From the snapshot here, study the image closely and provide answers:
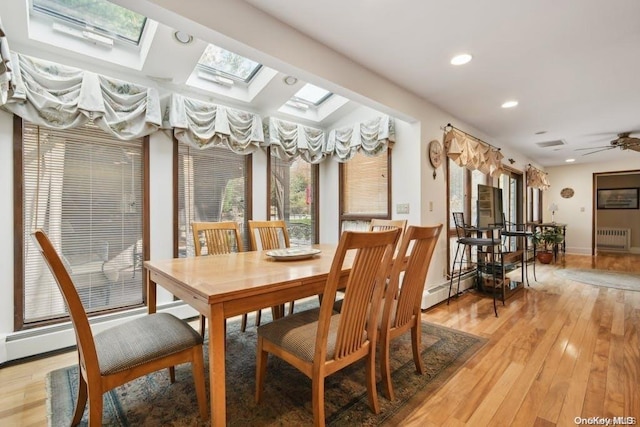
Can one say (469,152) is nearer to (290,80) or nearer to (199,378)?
(290,80)

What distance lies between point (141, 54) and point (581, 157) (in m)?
8.49

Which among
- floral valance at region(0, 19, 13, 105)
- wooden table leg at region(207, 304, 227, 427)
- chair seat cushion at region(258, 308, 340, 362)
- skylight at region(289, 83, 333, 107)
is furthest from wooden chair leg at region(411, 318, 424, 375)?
skylight at region(289, 83, 333, 107)

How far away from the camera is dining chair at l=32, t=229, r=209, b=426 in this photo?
1.15 meters

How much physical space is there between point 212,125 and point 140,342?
2253 mm

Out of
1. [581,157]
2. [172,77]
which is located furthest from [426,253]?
[581,157]

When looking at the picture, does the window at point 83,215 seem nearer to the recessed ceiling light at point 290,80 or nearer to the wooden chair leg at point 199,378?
the recessed ceiling light at point 290,80

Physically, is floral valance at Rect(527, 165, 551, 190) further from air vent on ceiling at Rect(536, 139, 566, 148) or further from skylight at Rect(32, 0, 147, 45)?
skylight at Rect(32, 0, 147, 45)

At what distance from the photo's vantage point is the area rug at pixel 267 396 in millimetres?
1532

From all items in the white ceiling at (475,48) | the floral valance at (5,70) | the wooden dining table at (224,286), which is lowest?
the wooden dining table at (224,286)

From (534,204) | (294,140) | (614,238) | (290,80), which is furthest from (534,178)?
(290,80)

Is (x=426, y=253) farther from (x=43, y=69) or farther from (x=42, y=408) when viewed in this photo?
(x=43, y=69)

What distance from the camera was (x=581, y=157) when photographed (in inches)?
260

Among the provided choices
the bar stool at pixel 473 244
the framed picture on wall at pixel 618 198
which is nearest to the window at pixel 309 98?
the bar stool at pixel 473 244

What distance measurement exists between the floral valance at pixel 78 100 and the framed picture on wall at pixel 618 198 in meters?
10.5
